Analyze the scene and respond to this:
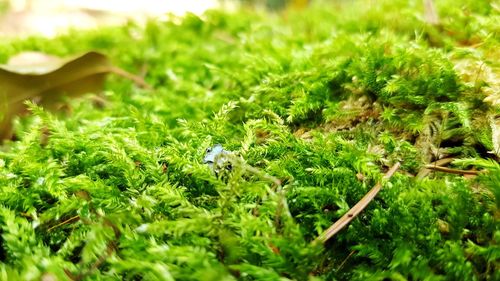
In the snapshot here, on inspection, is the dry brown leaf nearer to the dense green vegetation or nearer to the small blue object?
the dense green vegetation

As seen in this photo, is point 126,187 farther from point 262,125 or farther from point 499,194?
point 499,194

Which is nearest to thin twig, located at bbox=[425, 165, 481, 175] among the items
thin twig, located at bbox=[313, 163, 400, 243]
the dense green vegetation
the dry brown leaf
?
the dense green vegetation

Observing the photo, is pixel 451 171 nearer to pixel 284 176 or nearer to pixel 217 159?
pixel 284 176

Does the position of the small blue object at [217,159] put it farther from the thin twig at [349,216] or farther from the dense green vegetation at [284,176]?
the thin twig at [349,216]

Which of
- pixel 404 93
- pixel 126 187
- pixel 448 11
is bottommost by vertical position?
pixel 126 187

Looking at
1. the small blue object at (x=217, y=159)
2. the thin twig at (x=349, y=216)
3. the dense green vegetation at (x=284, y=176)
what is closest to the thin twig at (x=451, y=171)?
the dense green vegetation at (x=284, y=176)

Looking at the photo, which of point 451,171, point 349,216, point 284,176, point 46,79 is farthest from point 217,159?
point 46,79

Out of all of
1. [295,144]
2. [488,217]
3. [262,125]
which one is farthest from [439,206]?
[262,125]
